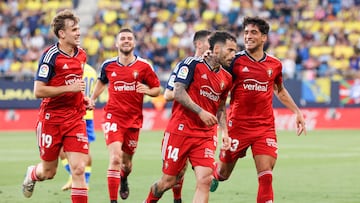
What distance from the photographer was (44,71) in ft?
37.0

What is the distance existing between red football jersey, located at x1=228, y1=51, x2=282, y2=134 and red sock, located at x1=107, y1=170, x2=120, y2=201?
77.7 inches

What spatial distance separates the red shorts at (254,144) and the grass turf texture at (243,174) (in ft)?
5.23

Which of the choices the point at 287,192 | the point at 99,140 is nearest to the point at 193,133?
the point at 287,192

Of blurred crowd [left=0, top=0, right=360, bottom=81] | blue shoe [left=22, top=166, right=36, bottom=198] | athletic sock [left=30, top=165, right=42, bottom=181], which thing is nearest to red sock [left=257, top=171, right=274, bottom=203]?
athletic sock [left=30, top=165, right=42, bottom=181]

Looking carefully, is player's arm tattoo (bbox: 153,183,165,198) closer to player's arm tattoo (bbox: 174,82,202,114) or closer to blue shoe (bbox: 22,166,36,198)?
player's arm tattoo (bbox: 174,82,202,114)

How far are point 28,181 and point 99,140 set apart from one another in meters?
13.5

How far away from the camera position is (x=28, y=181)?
12.8m

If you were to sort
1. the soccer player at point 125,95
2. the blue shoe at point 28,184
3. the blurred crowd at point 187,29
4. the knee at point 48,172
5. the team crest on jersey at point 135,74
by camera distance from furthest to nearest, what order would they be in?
the blurred crowd at point 187,29 → the team crest on jersey at point 135,74 → the soccer player at point 125,95 → the blue shoe at point 28,184 → the knee at point 48,172

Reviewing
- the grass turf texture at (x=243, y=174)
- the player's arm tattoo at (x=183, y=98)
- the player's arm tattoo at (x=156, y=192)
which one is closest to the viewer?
the player's arm tattoo at (x=183, y=98)

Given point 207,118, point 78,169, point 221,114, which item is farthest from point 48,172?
point 207,118

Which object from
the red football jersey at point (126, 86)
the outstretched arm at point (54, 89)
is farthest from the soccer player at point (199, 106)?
the red football jersey at point (126, 86)

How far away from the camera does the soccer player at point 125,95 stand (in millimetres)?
13539

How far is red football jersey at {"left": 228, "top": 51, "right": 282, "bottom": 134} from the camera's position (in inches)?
463

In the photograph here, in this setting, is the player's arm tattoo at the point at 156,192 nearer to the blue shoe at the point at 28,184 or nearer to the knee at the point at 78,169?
the knee at the point at 78,169
